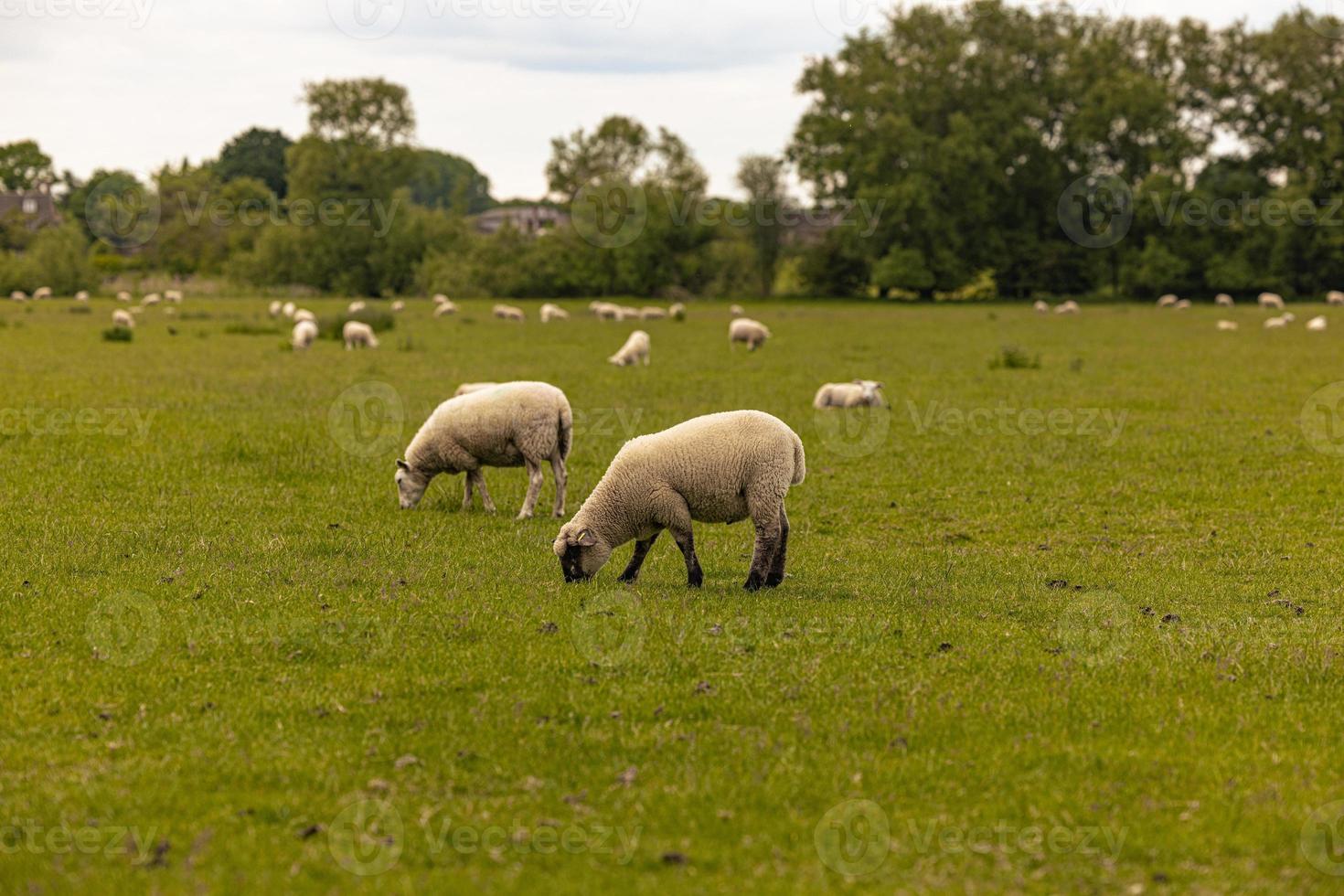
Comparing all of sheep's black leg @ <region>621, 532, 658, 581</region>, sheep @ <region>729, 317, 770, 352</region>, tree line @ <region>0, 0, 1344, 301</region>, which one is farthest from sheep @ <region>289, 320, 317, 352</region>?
tree line @ <region>0, 0, 1344, 301</region>

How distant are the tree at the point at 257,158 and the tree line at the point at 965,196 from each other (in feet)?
173

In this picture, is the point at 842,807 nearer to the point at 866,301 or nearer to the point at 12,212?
the point at 866,301

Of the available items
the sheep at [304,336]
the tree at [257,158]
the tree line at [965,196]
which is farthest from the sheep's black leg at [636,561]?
the tree at [257,158]

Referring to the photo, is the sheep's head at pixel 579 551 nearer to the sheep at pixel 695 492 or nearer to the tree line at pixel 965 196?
the sheep at pixel 695 492

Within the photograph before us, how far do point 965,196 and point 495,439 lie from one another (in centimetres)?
8212

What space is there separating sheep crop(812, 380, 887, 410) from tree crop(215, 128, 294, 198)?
13437 centimetres

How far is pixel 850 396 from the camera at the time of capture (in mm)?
27234

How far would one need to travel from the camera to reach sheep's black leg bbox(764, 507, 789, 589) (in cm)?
1209

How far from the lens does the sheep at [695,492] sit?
38.7 ft

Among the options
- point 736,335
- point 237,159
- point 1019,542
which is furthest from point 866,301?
point 237,159

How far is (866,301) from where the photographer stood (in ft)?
298

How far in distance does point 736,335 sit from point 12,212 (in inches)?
3652

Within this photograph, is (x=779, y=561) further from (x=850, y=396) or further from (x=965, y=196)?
(x=965, y=196)

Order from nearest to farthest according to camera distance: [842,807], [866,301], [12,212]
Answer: [842,807] → [866,301] → [12,212]
